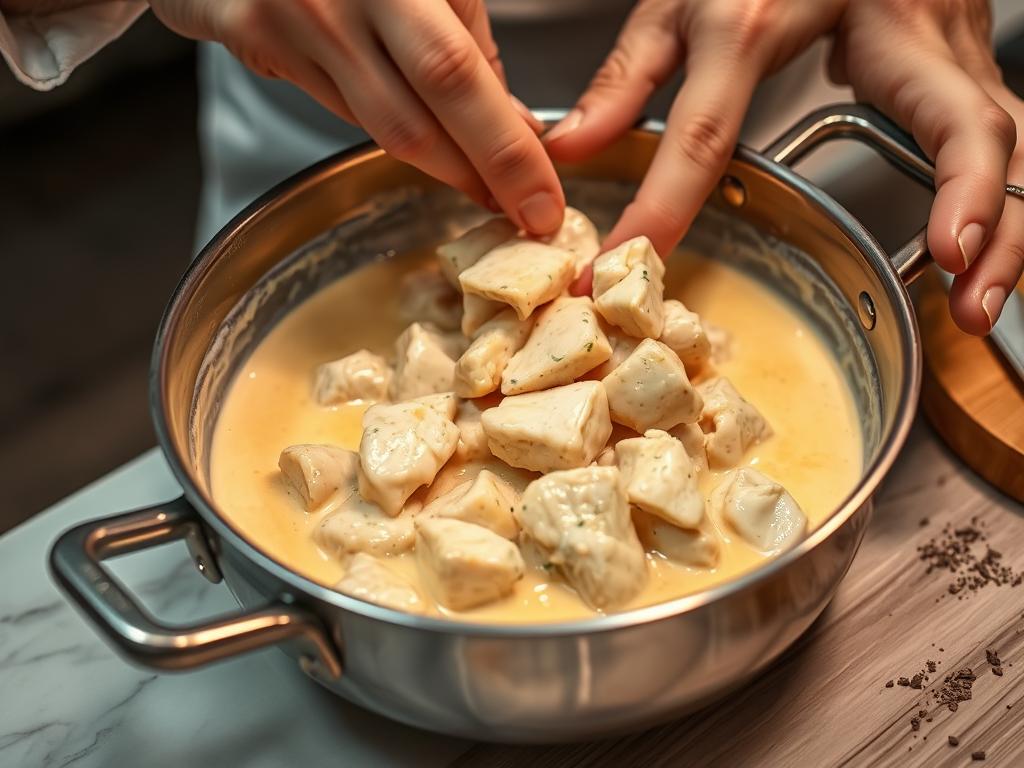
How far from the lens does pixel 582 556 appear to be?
104 cm

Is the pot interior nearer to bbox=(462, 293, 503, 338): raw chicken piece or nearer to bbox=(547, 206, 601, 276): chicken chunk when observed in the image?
bbox=(547, 206, 601, 276): chicken chunk

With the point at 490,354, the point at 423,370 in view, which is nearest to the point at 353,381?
the point at 423,370

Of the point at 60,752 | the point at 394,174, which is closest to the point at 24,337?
the point at 394,174

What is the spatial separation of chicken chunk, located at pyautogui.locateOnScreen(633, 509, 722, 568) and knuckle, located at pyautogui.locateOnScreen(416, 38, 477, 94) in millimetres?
541

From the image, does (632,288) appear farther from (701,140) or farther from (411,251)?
(411,251)

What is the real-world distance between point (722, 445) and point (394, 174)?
2.14ft

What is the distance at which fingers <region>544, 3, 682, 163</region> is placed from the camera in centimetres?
150

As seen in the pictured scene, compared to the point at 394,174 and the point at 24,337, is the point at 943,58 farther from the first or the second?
the point at 24,337

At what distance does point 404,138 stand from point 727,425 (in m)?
0.53

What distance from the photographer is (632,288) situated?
4.11 ft

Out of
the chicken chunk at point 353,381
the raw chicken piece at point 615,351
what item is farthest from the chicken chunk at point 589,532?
the chicken chunk at point 353,381

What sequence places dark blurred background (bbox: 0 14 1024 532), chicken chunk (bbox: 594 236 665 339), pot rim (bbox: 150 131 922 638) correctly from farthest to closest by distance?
dark blurred background (bbox: 0 14 1024 532)
chicken chunk (bbox: 594 236 665 339)
pot rim (bbox: 150 131 922 638)

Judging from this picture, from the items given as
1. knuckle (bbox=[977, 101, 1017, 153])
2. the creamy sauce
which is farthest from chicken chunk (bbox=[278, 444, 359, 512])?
knuckle (bbox=[977, 101, 1017, 153])

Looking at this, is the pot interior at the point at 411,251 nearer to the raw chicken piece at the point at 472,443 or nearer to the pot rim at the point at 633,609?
the pot rim at the point at 633,609
